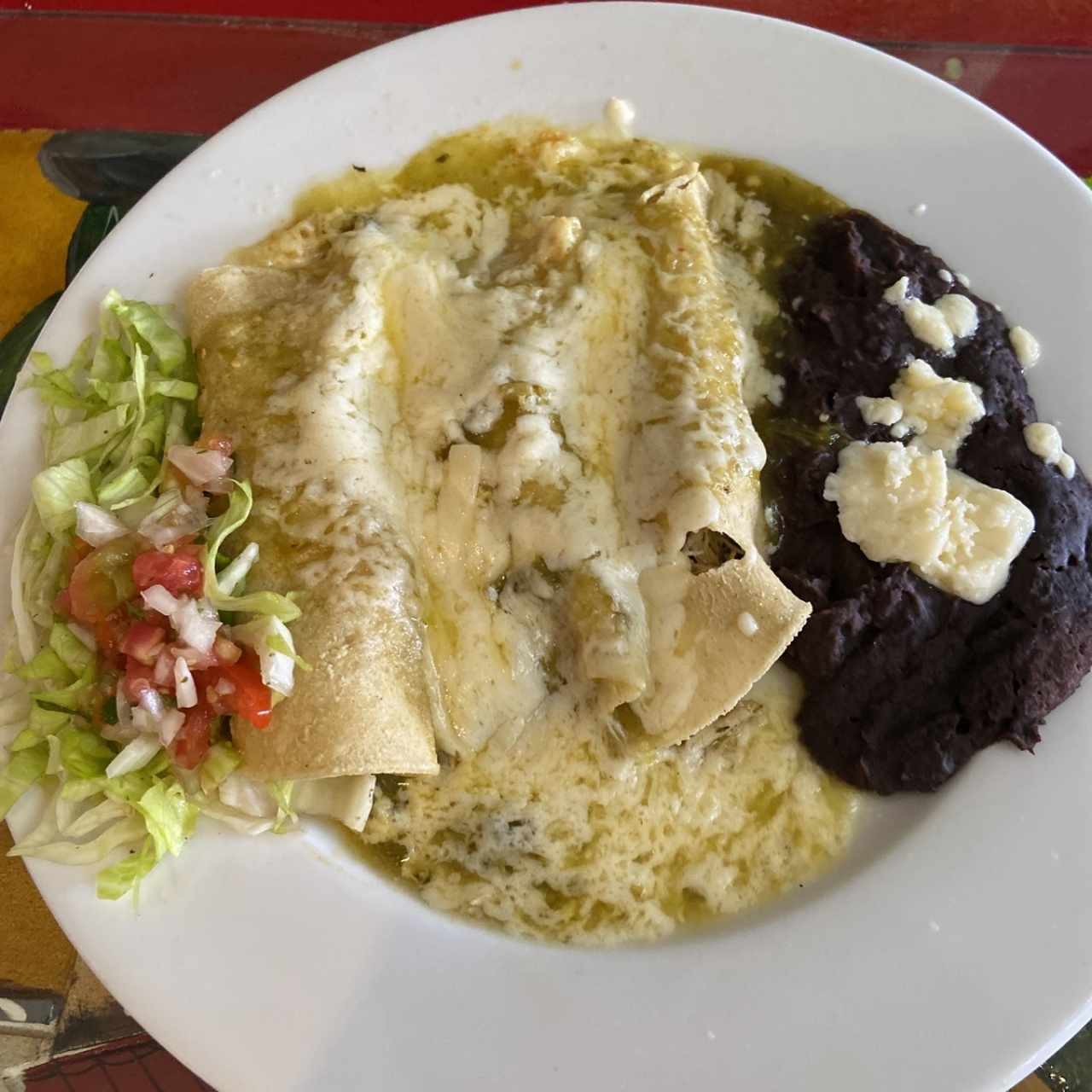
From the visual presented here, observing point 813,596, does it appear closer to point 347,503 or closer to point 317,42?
point 347,503

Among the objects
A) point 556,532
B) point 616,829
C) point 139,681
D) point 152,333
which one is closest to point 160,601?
point 139,681

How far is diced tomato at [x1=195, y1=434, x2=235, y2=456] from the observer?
6.42ft

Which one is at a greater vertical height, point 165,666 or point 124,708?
point 165,666

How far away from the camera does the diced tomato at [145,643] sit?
1816 millimetres

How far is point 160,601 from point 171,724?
0.82 feet

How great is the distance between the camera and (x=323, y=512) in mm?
1887

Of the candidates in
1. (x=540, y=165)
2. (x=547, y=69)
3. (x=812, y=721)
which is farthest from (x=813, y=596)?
(x=547, y=69)

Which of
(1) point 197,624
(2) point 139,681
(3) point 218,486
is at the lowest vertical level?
(2) point 139,681

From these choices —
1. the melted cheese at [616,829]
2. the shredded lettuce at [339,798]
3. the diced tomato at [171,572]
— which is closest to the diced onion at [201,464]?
the diced tomato at [171,572]

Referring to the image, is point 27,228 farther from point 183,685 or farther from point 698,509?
point 698,509

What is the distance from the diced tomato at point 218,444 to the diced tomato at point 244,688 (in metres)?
0.44

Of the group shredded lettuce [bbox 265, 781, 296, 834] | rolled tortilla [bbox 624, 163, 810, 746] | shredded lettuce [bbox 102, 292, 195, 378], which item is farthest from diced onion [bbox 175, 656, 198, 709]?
rolled tortilla [bbox 624, 163, 810, 746]

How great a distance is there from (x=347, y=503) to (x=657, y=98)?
1.31 metres

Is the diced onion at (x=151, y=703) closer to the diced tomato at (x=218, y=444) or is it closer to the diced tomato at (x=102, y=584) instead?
the diced tomato at (x=102, y=584)
